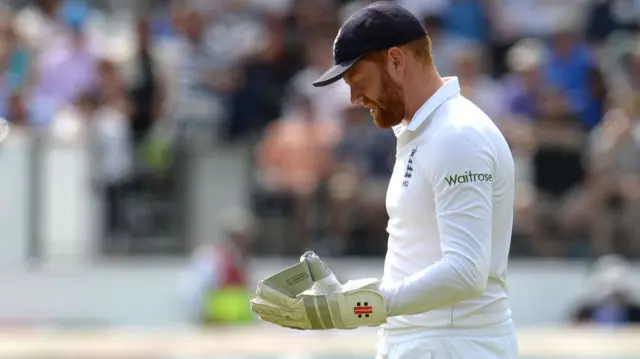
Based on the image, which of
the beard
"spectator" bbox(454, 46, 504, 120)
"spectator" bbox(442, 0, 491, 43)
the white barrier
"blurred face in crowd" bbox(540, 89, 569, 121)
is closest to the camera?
the beard

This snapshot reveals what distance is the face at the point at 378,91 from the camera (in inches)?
135

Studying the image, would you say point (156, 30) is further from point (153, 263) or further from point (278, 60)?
point (153, 263)

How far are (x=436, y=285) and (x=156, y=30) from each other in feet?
27.2

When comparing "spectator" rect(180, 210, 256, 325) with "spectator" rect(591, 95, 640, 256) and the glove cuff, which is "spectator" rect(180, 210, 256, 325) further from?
the glove cuff

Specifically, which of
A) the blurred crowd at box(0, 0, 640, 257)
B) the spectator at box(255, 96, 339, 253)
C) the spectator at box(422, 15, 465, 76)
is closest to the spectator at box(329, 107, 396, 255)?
the blurred crowd at box(0, 0, 640, 257)

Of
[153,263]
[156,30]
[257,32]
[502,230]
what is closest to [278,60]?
[257,32]

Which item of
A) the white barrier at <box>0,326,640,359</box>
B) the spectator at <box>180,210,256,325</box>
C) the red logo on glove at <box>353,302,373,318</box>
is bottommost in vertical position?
the white barrier at <box>0,326,640,359</box>

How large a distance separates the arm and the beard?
0.23m

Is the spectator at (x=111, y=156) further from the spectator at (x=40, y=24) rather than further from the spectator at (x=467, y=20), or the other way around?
the spectator at (x=467, y=20)

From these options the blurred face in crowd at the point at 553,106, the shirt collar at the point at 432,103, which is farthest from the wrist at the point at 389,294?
the blurred face in crowd at the point at 553,106

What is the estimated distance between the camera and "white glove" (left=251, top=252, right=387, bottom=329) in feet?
10.8

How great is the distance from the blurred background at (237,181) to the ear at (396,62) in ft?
19.1

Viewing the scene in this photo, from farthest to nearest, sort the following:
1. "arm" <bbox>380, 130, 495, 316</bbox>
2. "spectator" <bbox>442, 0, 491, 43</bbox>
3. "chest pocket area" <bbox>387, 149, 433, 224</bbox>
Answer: "spectator" <bbox>442, 0, 491, 43</bbox>
"chest pocket area" <bbox>387, 149, 433, 224</bbox>
"arm" <bbox>380, 130, 495, 316</bbox>

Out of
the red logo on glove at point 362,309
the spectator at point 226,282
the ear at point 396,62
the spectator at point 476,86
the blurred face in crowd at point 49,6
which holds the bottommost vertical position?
the spectator at point 226,282
